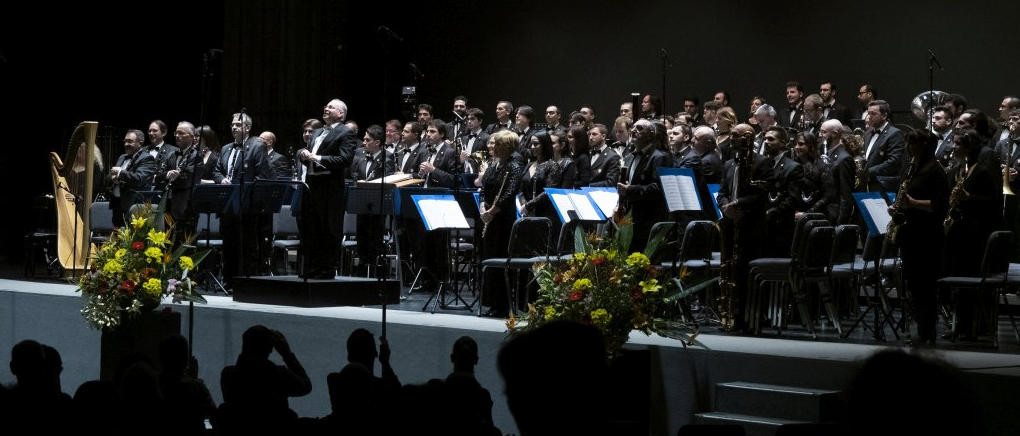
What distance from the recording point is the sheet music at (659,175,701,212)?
805 cm

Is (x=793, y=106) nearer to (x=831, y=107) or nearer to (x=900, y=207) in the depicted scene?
(x=831, y=107)

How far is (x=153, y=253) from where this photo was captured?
23.6 feet

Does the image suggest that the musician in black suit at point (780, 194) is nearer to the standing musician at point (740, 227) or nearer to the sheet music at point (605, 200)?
the standing musician at point (740, 227)

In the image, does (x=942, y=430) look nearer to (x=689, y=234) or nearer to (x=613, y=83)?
(x=689, y=234)

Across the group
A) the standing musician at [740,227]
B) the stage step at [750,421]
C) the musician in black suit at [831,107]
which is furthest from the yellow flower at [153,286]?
the musician in black suit at [831,107]

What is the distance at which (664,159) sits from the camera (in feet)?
27.7

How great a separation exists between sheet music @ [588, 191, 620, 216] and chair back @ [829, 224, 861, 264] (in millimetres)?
1512

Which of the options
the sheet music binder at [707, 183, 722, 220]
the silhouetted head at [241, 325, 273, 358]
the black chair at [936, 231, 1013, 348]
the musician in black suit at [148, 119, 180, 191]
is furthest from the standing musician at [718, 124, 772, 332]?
the musician in black suit at [148, 119, 180, 191]

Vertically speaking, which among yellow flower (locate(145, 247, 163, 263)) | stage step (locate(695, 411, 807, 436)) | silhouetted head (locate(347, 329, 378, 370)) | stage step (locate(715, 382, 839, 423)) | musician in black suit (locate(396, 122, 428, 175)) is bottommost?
stage step (locate(695, 411, 807, 436))

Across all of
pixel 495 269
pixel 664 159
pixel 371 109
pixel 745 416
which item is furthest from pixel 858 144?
pixel 371 109

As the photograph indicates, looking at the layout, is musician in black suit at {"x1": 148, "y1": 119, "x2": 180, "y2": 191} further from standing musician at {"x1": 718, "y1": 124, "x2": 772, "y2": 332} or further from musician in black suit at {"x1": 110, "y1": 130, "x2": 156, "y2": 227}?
standing musician at {"x1": 718, "y1": 124, "x2": 772, "y2": 332}

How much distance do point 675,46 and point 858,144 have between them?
419 cm

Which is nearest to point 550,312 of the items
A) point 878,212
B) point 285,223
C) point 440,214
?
point 878,212

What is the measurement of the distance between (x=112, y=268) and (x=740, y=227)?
3.81 m
